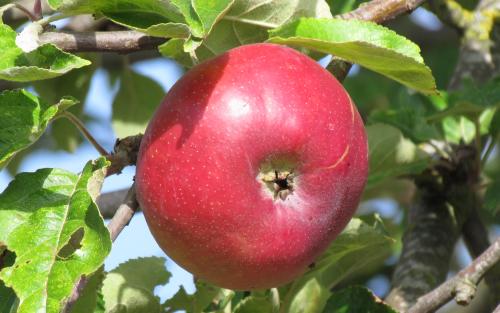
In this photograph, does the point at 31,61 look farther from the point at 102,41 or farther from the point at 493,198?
the point at 493,198

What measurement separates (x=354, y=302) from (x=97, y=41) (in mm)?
688

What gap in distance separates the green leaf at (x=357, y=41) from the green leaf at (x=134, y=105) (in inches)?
41.3

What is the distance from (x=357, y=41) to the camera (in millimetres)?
1312

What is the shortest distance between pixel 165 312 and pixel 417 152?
2.57ft

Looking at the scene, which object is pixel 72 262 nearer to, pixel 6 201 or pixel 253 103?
pixel 6 201

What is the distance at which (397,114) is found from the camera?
229cm

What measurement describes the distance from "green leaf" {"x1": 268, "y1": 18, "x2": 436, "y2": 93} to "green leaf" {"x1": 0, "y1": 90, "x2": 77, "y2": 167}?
36cm

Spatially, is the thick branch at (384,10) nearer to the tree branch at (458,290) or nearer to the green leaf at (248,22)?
the green leaf at (248,22)

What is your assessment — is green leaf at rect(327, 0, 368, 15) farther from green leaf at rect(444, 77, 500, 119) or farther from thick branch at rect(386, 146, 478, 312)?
thick branch at rect(386, 146, 478, 312)

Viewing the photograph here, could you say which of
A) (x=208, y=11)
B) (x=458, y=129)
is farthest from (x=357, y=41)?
(x=458, y=129)

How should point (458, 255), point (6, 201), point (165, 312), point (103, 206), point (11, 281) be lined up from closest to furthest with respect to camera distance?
point (11, 281), point (6, 201), point (165, 312), point (103, 206), point (458, 255)

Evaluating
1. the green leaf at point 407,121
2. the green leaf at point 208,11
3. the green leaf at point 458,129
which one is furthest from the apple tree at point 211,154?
the green leaf at point 458,129

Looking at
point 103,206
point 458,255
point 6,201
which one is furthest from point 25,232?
point 458,255

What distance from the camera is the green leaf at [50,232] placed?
4.13ft
